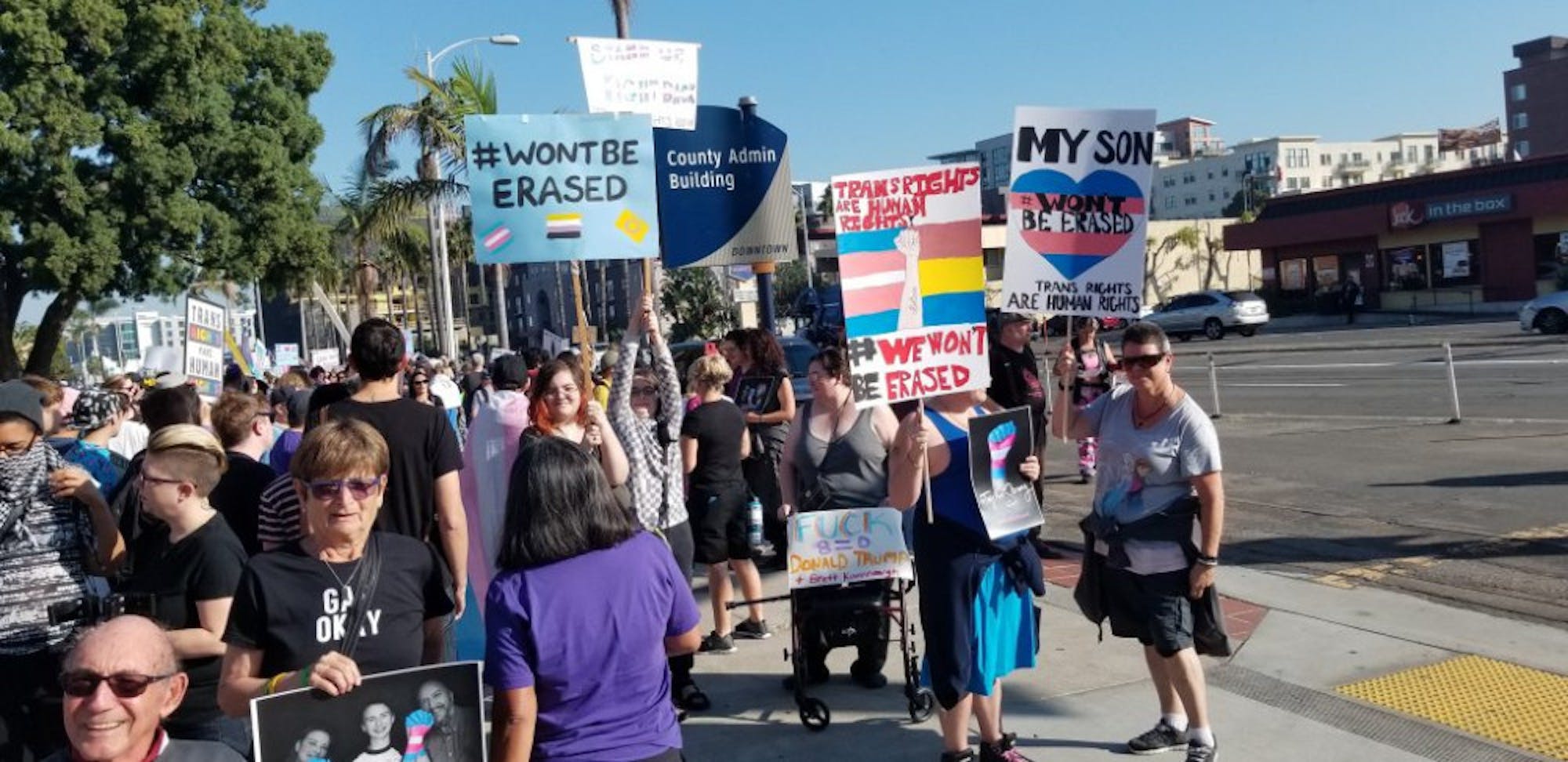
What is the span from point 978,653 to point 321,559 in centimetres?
257

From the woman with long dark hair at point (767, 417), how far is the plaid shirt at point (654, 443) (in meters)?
1.81

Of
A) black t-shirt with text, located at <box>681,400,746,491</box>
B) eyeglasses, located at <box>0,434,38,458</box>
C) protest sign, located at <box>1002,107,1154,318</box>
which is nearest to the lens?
eyeglasses, located at <box>0,434,38,458</box>

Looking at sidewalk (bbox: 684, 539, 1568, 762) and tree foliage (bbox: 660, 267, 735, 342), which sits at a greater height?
tree foliage (bbox: 660, 267, 735, 342)

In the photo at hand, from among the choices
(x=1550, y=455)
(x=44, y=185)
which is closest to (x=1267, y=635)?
(x=1550, y=455)

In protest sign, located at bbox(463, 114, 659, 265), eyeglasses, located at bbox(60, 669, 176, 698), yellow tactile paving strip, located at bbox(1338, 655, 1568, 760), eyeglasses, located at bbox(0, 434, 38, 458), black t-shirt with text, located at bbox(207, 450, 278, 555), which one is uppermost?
protest sign, located at bbox(463, 114, 659, 265)

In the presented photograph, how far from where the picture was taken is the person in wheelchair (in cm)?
596

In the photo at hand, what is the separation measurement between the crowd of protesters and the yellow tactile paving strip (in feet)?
3.74

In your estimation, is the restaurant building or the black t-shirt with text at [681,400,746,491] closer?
the black t-shirt with text at [681,400,746,491]

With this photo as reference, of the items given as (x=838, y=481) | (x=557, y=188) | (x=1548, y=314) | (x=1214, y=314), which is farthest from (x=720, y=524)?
(x=1214, y=314)

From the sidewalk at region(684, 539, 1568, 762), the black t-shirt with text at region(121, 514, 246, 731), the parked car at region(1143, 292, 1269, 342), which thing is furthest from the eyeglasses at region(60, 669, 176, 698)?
the parked car at region(1143, 292, 1269, 342)

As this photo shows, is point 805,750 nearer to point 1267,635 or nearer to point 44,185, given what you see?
point 1267,635

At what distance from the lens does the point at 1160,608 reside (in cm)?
494

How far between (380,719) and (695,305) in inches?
1912

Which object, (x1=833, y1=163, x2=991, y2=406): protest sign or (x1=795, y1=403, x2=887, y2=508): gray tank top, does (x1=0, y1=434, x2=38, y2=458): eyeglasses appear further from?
(x1=795, y1=403, x2=887, y2=508): gray tank top
